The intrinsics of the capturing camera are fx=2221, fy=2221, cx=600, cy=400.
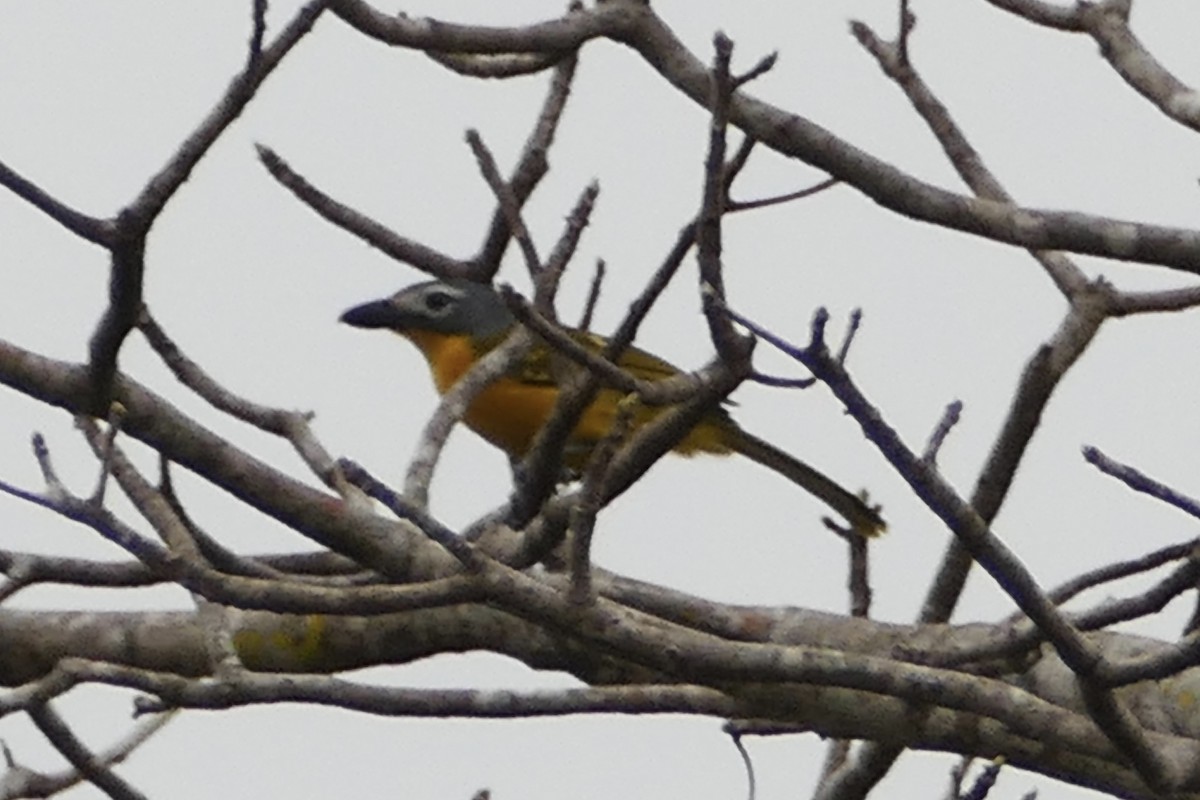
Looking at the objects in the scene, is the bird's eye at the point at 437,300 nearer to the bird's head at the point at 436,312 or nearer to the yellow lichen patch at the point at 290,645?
the bird's head at the point at 436,312

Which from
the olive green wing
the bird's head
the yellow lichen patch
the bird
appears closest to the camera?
the yellow lichen patch

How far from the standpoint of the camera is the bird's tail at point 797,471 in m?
7.76

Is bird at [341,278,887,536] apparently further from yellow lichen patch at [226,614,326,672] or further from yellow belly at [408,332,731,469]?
yellow lichen patch at [226,614,326,672]

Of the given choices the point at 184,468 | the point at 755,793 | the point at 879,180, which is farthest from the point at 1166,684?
the point at 184,468

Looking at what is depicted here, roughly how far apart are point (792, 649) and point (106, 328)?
4.41ft

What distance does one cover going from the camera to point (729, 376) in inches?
137

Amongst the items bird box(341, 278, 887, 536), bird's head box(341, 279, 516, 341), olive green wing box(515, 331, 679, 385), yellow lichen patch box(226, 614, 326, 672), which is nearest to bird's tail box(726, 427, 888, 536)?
bird box(341, 278, 887, 536)

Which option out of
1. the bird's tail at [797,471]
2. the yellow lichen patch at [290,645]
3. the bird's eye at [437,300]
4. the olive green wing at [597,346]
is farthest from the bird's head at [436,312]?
the yellow lichen patch at [290,645]

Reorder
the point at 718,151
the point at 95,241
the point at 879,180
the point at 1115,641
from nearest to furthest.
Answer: the point at 718,151, the point at 95,241, the point at 879,180, the point at 1115,641

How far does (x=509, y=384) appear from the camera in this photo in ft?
25.4

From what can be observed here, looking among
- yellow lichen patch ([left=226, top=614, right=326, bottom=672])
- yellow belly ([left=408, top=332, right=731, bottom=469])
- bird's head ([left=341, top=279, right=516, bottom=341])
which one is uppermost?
bird's head ([left=341, top=279, right=516, bottom=341])

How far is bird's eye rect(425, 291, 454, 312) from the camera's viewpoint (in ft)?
28.4

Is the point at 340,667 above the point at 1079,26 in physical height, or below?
below

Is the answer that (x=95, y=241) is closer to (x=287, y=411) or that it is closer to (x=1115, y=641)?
(x=287, y=411)
